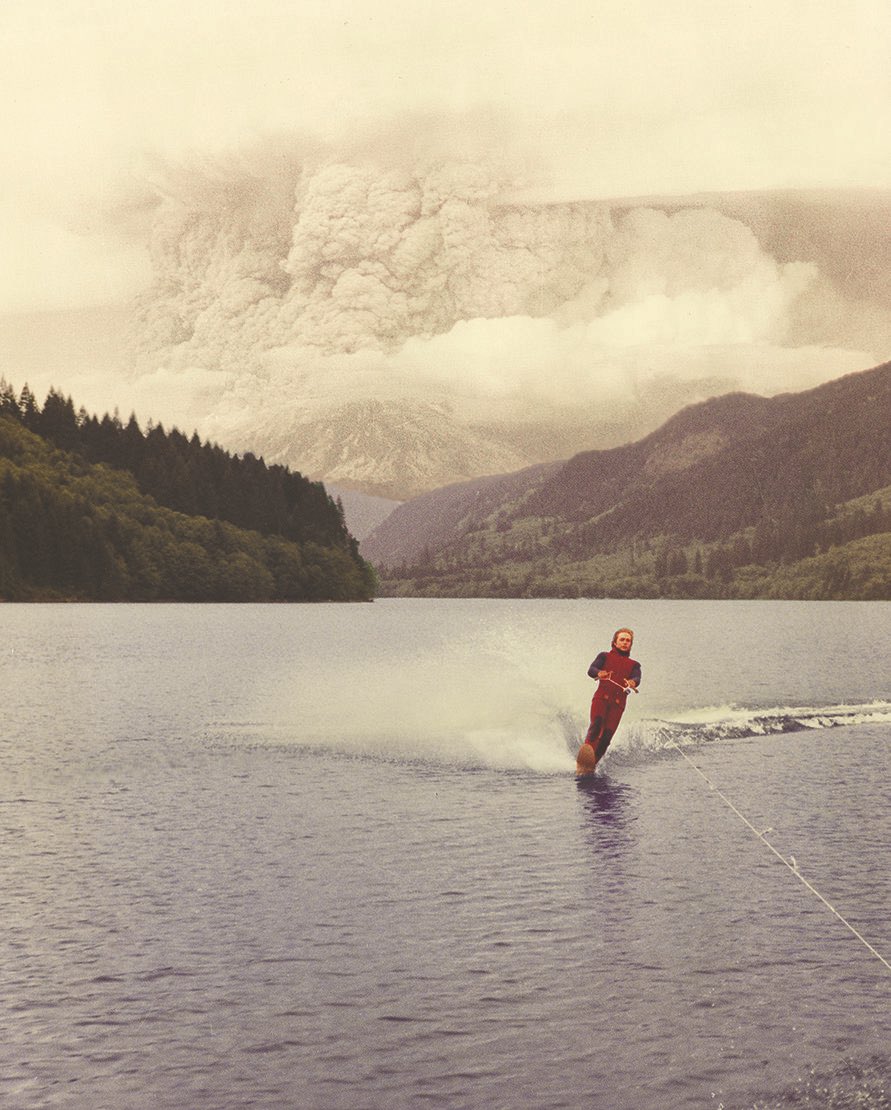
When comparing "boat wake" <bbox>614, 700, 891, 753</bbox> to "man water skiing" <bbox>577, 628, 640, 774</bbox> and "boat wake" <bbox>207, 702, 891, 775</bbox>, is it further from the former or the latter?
"man water skiing" <bbox>577, 628, 640, 774</bbox>

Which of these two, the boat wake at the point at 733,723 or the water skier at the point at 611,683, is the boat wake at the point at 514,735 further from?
the water skier at the point at 611,683

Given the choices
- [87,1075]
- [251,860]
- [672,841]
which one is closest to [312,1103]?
[87,1075]

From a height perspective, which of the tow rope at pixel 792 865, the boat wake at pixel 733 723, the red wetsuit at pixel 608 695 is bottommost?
the tow rope at pixel 792 865

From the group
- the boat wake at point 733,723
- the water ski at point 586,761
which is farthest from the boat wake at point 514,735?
the water ski at point 586,761

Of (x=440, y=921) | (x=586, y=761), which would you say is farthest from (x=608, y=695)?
(x=440, y=921)

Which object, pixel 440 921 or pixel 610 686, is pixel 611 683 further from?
pixel 440 921

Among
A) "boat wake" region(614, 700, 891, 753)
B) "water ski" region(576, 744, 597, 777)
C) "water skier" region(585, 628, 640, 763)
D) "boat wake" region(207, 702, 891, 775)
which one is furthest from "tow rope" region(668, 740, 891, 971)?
"boat wake" region(614, 700, 891, 753)

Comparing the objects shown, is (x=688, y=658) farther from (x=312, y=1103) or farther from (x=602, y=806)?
(x=312, y=1103)
